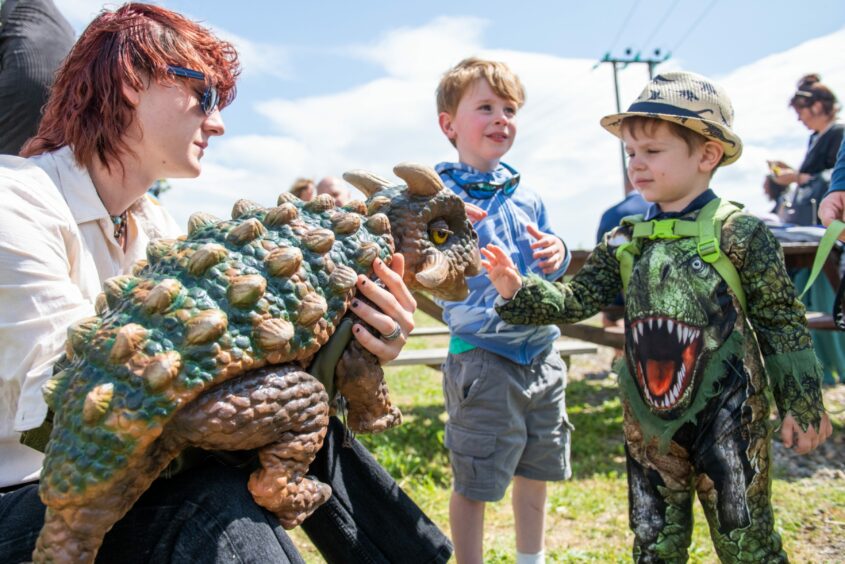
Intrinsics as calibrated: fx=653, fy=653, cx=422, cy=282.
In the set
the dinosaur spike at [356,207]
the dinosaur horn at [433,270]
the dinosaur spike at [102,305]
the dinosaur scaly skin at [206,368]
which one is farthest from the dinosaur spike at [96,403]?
the dinosaur horn at [433,270]

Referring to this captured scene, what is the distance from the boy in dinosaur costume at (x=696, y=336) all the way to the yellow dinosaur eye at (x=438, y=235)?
64cm

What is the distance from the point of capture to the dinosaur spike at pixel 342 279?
1.50 m

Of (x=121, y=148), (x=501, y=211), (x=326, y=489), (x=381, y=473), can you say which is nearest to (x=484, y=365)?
(x=501, y=211)

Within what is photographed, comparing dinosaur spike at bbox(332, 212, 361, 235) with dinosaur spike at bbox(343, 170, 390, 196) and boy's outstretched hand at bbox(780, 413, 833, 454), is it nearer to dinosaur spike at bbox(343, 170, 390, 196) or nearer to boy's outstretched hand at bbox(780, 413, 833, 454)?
dinosaur spike at bbox(343, 170, 390, 196)

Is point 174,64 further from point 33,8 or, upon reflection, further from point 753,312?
point 753,312

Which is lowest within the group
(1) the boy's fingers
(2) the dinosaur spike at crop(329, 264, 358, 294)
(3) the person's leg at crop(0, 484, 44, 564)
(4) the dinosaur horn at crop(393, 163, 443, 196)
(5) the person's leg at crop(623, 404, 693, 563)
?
(5) the person's leg at crop(623, 404, 693, 563)

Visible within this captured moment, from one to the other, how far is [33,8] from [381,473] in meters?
2.56

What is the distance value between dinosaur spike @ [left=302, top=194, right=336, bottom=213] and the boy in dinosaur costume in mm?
1002

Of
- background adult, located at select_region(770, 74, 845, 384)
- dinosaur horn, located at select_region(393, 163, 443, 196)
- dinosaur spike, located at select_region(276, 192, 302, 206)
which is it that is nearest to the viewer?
dinosaur spike, located at select_region(276, 192, 302, 206)

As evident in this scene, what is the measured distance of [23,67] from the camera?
277 centimetres

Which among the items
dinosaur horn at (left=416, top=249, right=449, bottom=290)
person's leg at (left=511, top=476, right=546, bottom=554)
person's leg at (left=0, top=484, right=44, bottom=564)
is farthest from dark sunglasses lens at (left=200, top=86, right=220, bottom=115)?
person's leg at (left=511, top=476, right=546, bottom=554)

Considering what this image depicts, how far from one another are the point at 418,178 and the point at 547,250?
1.12 metres

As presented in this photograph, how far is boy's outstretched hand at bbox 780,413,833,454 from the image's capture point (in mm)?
2227

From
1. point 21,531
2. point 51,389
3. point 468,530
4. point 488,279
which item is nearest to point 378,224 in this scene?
point 51,389
